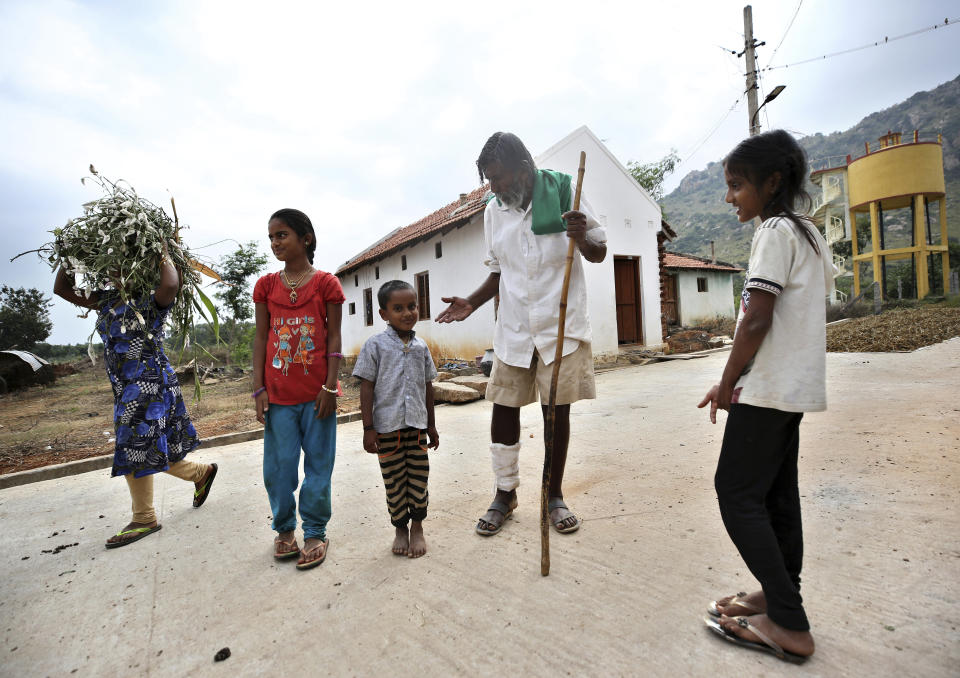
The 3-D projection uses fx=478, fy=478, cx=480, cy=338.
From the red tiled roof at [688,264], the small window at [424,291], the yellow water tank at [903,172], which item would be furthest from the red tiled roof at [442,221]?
the yellow water tank at [903,172]

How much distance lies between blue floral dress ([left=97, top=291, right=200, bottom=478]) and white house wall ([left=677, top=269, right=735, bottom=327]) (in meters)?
18.3

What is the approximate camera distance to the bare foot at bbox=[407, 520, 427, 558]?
210cm

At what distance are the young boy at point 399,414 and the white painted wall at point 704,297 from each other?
57.5 ft

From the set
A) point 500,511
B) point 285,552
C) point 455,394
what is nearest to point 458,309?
point 500,511

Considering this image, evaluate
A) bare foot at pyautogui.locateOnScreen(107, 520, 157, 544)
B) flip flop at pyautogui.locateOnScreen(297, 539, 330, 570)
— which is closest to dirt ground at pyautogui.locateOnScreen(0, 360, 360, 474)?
bare foot at pyautogui.locateOnScreen(107, 520, 157, 544)

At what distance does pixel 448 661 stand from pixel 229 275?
2126cm

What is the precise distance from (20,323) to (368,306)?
16379mm

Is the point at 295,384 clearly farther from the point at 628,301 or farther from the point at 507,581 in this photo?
the point at 628,301

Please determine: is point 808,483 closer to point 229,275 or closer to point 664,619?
point 664,619

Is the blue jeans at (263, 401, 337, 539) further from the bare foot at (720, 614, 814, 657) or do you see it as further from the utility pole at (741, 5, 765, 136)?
Answer: the utility pole at (741, 5, 765, 136)

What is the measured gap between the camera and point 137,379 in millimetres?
2596

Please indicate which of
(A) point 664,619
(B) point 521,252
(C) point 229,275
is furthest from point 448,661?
(C) point 229,275

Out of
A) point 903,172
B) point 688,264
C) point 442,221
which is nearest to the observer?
point 442,221

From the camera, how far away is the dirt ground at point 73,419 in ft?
17.2
